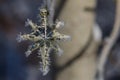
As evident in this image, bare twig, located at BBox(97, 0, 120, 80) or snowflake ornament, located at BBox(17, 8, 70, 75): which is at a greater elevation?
bare twig, located at BBox(97, 0, 120, 80)

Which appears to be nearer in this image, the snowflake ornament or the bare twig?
the snowflake ornament

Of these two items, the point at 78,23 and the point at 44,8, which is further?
the point at 78,23

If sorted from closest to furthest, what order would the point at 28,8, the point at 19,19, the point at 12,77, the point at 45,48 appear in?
the point at 45,48
the point at 12,77
the point at 28,8
the point at 19,19

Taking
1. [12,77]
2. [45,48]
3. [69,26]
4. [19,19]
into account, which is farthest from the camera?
[19,19]

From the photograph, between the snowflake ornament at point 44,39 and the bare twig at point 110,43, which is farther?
the bare twig at point 110,43

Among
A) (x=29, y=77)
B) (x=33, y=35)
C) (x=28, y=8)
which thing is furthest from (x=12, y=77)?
(x=33, y=35)

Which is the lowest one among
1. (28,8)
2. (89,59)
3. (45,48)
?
(45,48)

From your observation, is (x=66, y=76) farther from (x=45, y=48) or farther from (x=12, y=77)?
(x=12, y=77)

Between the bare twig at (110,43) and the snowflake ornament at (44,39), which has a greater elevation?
the bare twig at (110,43)

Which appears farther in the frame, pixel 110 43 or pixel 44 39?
pixel 110 43

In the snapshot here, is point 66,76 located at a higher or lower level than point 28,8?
lower

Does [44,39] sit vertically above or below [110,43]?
below
